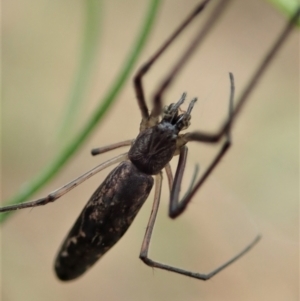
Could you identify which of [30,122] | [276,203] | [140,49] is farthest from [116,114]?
[140,49]

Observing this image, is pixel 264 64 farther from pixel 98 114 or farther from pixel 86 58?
pixel 86 58

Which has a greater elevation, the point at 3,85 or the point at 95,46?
the point at 3,85

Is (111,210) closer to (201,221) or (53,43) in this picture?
(201,221)

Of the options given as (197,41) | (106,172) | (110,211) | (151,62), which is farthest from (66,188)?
(106,172)

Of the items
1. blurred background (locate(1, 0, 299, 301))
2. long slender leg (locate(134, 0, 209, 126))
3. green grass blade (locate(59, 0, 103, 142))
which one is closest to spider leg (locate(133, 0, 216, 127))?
long slender leg (locate(134, 0, 209, 126))

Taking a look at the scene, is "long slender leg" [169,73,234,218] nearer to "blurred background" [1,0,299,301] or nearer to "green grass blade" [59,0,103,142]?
"green grass blade" [59,0,103,142]

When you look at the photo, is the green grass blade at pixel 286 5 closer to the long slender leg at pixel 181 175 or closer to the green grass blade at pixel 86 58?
the long slender leg at pixel 181 175

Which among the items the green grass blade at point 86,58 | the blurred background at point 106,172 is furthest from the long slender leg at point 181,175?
the blurred background at point 106,172
